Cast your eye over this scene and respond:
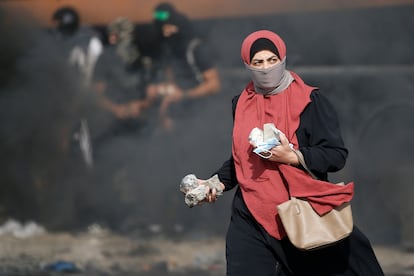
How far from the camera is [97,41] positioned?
8.32 m

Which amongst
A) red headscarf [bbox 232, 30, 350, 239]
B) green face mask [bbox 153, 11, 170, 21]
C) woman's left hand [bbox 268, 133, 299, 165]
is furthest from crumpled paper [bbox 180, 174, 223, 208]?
green face mask [bbox 153, 11, 170, 21]

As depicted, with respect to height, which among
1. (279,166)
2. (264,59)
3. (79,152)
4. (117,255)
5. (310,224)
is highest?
(79,152)

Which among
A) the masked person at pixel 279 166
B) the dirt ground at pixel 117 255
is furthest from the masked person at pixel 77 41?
the masked person at pixel 279 166

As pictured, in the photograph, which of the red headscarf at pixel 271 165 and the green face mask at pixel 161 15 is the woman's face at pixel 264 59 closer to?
the red headscarf at pixel 271 165

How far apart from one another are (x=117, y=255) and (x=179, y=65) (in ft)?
5.59

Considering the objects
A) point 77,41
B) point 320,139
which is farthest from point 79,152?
point 320,139

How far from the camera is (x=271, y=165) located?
377cm

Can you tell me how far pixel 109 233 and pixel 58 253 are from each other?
0.80 metres

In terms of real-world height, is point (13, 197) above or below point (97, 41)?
below

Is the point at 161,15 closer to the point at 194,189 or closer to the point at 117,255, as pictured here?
the point at 117,255

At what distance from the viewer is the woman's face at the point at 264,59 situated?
3.81 m

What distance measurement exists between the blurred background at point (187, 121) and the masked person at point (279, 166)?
3.66 m

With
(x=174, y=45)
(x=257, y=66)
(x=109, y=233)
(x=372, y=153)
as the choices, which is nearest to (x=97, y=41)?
(x=174, y=45)

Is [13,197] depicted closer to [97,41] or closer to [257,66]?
[97,41]
